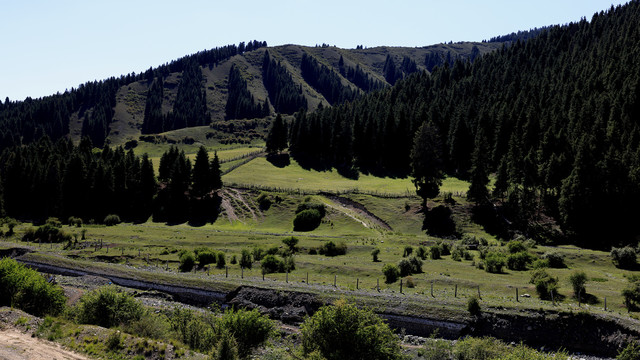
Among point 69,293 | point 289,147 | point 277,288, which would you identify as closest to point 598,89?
point 289,147

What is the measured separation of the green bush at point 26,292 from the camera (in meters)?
32.2

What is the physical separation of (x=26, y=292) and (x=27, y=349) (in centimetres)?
988

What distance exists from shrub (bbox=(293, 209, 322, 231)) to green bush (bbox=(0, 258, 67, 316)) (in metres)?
47.6

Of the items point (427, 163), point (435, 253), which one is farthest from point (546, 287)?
point (427, 163)

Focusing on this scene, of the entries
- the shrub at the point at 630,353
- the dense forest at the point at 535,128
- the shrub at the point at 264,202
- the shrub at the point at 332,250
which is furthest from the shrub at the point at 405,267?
the shrub at the point at 264,202

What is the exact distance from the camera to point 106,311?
3222 cm

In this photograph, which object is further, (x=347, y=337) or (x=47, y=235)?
(x=47, y=235)

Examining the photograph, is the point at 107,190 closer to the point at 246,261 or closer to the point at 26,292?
the point at 246,261

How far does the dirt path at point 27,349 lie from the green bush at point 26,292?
19.1 feet

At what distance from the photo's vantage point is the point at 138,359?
25422mm

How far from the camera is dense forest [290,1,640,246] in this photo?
68.5 meters

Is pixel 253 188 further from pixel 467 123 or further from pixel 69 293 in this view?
pixel 467 123

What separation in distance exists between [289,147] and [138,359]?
118m

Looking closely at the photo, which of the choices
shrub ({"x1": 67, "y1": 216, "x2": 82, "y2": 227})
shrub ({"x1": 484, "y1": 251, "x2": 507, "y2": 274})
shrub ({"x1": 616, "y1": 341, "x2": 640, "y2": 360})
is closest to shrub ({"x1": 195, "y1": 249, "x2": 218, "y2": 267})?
shrub ({"x1": 484, "y1": 251, "x2": 507, "y2": 274})
